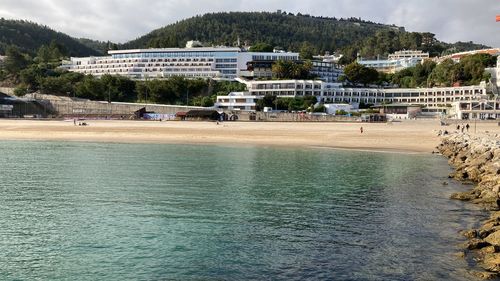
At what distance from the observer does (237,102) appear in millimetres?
107500

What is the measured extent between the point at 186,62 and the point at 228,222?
125385 mm

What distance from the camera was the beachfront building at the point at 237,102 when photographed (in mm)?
106250

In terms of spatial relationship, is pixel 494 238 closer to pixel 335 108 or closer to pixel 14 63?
pixel 335 108

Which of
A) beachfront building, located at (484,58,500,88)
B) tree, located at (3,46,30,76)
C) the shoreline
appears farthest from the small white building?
tree, located at (3,46,30,76)

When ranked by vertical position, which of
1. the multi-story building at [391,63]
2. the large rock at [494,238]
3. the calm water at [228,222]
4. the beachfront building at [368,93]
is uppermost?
the multi-story building at [391,63]

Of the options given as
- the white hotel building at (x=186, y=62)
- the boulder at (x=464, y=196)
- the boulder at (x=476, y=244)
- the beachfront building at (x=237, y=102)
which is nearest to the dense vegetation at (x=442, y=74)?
the white hotel building at (x=186, y=62)

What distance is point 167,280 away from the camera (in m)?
13.0

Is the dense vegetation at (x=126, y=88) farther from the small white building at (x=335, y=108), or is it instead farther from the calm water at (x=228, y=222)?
the calm water at (x=228, y=222)

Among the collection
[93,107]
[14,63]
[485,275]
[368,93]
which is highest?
[14,63]

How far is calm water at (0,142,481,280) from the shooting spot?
45.8 feet

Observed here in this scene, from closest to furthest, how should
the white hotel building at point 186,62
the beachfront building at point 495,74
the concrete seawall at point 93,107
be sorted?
the concrete seawall at point 93,107
the beachfront building at point 495,74
the white hotel building at point 186,62

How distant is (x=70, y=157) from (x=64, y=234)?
988 inches

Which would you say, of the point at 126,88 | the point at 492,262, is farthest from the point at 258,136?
the point at 126,88

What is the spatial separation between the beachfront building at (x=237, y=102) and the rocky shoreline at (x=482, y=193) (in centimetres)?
6357
